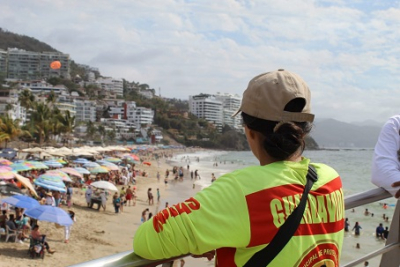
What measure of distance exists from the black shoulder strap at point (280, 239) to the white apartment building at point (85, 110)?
11264 cm

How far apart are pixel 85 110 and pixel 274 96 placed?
11494 cm

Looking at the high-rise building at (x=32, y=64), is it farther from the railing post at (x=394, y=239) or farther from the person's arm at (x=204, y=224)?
the person's arm at (x=204, y=224)

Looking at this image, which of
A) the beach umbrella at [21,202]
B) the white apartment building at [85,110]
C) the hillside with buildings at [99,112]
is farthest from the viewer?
the white apartment building at [85,110]

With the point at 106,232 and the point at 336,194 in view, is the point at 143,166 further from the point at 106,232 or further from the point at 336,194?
the point at 336,194

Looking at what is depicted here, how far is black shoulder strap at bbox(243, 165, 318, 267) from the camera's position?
3.45 ft

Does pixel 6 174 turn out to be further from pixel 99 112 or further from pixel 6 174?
pixel 99 112

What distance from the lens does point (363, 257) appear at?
1693 mm

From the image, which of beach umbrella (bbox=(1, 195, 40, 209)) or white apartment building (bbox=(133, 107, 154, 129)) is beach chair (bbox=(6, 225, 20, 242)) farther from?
white apartment building (bbox=(133, 107, 154, 129))

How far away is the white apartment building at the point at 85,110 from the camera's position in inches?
4321

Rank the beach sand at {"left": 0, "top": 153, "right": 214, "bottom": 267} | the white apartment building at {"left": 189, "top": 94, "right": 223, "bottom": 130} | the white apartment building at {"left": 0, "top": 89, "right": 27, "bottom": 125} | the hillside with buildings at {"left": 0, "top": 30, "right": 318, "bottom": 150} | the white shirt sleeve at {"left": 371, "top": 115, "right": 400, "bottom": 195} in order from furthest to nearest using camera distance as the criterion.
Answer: the white apartment building at {"left": 189, "top": 94, "right": 223, "bottom": 130} < the hillside with buildings at {"left": 0, "top": 30, "right": 318, "bottom": 150} < the white apartment building at {"left": 0, "top": 89, "right": 27, "bottom": 125} < the beach sand at {"left": 0, "top": 153, "right": 214, "bottom": 267} < the white shirt sleeve at {"left": 371, "top": 115, "right": 400, "bottom": 195}

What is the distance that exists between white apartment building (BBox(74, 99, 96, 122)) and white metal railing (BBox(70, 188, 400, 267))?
11206cm

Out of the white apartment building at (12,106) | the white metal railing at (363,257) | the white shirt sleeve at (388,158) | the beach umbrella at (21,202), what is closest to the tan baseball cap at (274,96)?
the white metal railing at (363,257)

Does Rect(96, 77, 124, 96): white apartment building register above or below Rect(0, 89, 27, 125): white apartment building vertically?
above

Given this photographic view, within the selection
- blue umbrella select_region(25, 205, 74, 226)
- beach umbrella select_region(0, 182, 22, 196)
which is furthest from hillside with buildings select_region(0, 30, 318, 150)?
blue umbrella select_region(25, 205, 74, 226)
